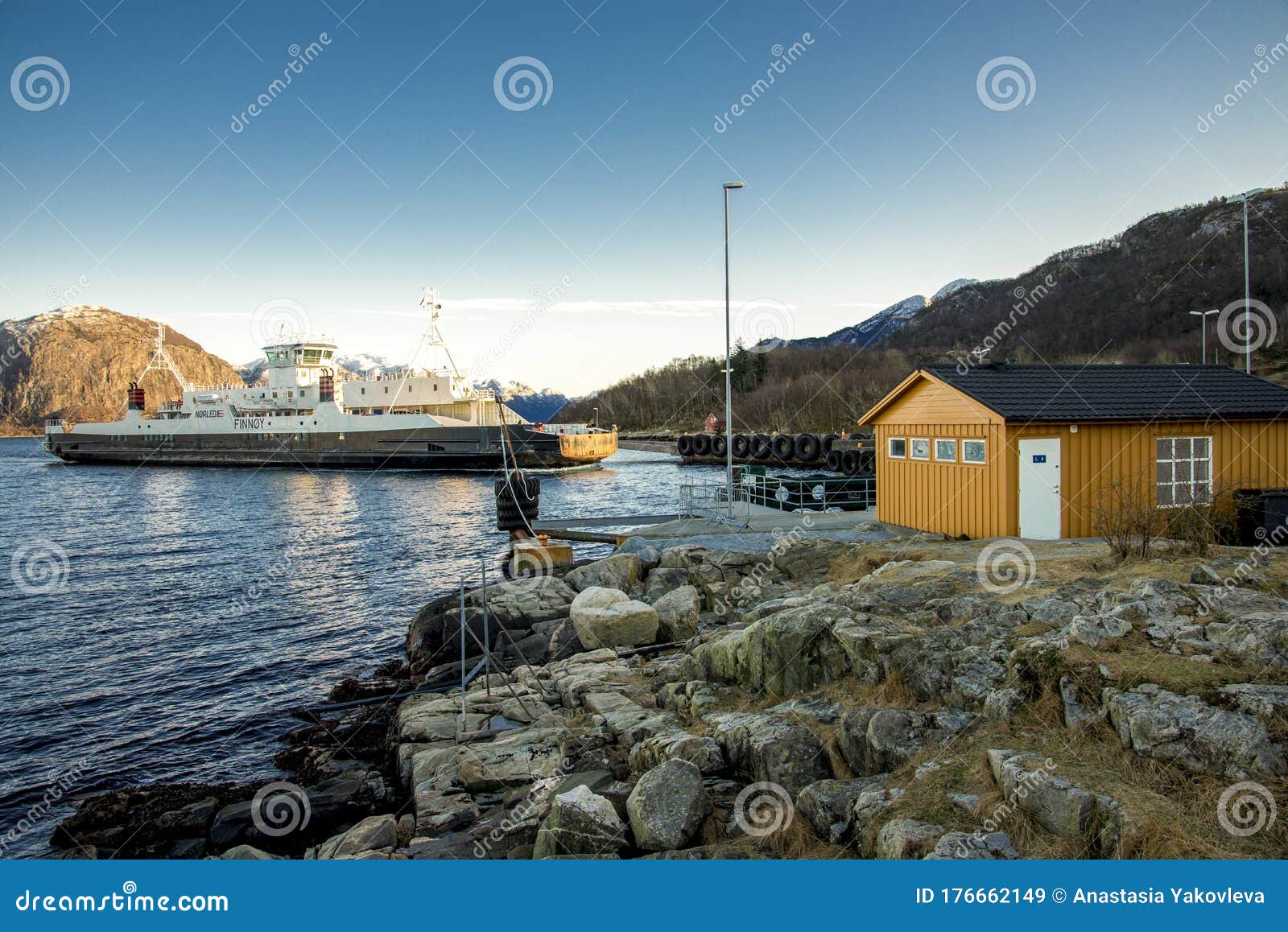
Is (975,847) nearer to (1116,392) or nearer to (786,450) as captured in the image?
(1116,392)

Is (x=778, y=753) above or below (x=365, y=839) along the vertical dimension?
above

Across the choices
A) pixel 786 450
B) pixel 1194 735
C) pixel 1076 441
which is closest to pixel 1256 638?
pixel 1194 735

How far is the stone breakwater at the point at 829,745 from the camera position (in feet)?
14.3

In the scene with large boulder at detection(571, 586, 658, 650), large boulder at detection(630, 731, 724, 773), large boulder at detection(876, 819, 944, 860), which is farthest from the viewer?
large boulder at detection(571, 586, 658, 650)

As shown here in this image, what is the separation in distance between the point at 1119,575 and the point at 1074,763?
4.19m

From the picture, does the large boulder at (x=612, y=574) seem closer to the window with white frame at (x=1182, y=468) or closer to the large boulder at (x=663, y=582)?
the large boulder at (x=663, y=582)

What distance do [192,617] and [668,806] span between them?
15517mm

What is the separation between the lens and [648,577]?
14102mm

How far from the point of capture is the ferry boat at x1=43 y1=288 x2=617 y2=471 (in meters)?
57.3

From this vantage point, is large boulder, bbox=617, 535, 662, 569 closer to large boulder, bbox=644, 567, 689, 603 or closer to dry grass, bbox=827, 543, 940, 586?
large boulder, bbox=644, 567, 689, 603

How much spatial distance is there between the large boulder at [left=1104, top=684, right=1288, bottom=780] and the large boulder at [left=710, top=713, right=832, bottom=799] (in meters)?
2.02

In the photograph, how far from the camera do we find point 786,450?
4269 cm

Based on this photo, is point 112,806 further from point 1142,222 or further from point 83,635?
point 1142,222

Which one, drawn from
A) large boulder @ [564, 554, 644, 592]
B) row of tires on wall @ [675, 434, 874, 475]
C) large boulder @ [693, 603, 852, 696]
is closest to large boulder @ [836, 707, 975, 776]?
large boulder @ [693, 603, 852, 696]
